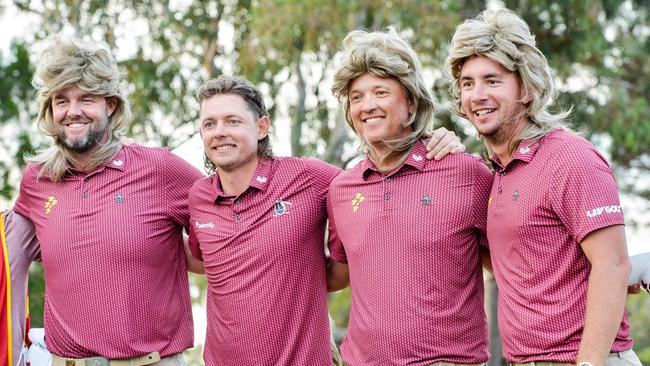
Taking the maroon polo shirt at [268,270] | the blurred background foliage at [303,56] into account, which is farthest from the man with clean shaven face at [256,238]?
the blurred background foliage at [303,56]

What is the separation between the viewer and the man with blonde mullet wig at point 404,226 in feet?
14.8

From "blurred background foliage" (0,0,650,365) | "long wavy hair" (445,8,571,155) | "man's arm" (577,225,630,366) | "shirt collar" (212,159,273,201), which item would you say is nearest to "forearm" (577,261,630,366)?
"man's arm" (577,225,630,366)

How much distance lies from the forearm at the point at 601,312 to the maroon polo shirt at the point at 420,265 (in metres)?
0.75

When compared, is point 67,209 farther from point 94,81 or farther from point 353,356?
point 353,356

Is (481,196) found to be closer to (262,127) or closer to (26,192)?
(262,127)

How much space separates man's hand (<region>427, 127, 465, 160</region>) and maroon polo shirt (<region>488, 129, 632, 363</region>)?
21.5 inches

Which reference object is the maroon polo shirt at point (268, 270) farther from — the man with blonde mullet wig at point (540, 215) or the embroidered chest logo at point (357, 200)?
the man with blonde mullet wig at point (540, 215)

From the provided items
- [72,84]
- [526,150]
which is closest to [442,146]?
[526,150]

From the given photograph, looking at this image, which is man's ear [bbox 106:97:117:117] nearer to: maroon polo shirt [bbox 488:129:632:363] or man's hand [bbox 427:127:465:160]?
man's hand [bbox 427:127:465:160]

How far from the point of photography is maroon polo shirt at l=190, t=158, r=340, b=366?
495cm

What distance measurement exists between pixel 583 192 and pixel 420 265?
94cm

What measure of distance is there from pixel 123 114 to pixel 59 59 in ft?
1.67

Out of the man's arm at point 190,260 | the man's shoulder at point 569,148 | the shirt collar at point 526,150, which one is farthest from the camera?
the man's arm at point 190,260

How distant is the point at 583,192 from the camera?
12.9 ft
